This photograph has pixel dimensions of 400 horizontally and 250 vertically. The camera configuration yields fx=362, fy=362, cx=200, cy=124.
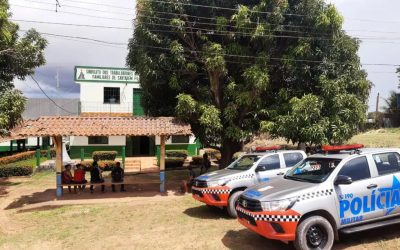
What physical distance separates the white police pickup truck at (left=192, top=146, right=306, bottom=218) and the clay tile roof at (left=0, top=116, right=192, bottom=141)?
152 inches

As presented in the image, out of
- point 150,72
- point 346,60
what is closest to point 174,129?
point 150,72

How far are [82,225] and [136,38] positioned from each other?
9178mm

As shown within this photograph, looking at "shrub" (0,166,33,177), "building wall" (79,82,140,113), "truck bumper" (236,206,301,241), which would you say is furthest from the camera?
"building wall" (79,82,140,113)

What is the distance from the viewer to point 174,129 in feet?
47.2

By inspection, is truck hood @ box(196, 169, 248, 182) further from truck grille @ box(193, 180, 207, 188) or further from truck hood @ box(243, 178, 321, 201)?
truck hood @ box(243, 178, 321, 201)

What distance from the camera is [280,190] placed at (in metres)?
7.08

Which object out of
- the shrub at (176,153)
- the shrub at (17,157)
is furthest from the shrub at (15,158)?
the shrub at (176,153)

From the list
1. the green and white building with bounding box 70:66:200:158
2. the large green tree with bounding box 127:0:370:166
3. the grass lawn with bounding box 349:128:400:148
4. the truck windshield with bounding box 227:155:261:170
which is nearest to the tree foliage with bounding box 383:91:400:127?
the grass lawn with bounding box 349:128:400:148

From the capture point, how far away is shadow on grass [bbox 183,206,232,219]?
10.4 meters

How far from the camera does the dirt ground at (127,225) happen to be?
7957 mm

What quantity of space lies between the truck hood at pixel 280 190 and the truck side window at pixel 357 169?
0.75 m

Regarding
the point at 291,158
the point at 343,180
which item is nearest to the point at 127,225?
the point at 291,158

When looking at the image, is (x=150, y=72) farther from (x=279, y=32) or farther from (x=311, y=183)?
(x=311, y=183)

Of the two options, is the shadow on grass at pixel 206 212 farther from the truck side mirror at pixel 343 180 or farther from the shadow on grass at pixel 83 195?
the truck side mirror at pixel 343 180
